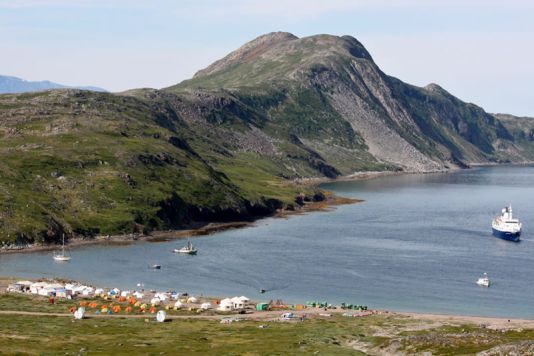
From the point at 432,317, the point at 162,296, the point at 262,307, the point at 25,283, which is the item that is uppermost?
the point at 25,283

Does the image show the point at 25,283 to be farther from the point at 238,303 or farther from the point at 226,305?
the point at 238,303

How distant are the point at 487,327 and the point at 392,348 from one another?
28249 millimetres

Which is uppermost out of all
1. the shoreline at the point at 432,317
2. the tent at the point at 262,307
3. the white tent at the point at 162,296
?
the white tent at the point at 162,296

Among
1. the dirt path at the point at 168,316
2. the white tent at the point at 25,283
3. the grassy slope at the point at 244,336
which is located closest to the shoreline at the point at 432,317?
the dirt path at the point at 168,316

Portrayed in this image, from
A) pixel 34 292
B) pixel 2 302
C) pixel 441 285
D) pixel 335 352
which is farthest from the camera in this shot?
pixel 441 285

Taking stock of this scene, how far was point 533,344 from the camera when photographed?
109 metres

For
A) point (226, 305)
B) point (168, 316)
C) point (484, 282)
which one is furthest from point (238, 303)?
point (484, 282)

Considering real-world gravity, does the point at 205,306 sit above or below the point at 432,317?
above

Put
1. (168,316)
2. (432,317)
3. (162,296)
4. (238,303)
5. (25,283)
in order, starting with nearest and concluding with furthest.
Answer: (168,316), (432,317), (238,303), (162,296), (25,283)

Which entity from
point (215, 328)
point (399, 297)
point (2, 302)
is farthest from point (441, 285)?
point (2, 302)

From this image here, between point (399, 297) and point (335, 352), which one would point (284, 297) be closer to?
point (399, 297)

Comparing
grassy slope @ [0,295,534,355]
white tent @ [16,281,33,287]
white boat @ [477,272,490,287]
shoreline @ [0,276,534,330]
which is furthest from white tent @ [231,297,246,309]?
white boat @ [477,272,490,287]

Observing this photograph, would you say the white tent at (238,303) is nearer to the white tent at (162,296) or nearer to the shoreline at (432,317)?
the shoreline at (432,317)

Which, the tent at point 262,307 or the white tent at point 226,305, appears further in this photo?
the tent at point 262,307
